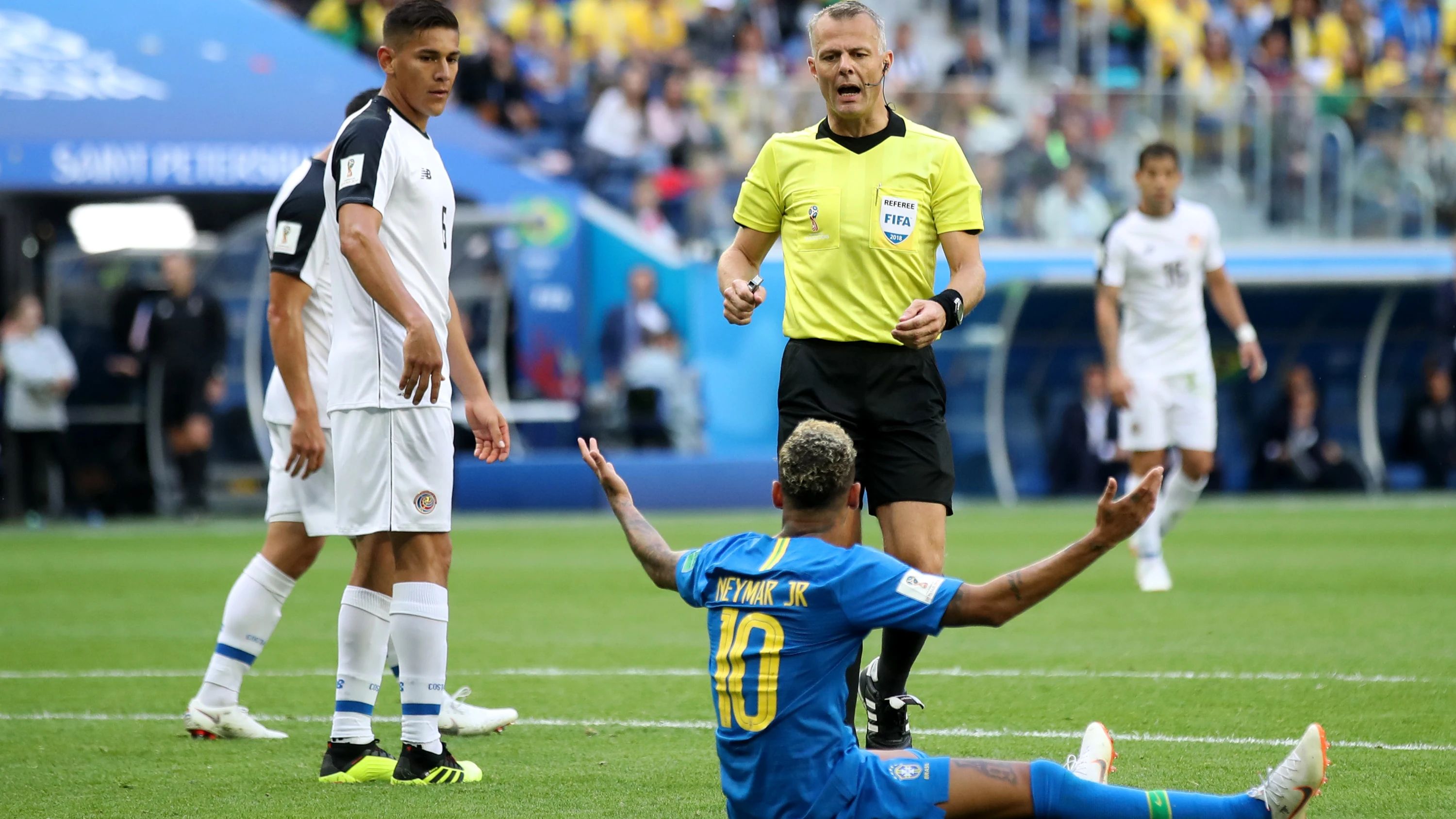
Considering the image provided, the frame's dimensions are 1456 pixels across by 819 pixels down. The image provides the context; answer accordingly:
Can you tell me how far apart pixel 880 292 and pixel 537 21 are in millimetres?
18089

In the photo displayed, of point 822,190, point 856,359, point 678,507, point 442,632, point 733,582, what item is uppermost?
point 822,190

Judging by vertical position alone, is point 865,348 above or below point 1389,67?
below

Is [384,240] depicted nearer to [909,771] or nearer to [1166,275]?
[909,771]

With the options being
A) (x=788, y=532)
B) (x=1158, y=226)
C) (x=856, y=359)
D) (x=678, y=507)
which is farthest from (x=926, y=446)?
(x=678, y=507)

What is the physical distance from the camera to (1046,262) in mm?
19125

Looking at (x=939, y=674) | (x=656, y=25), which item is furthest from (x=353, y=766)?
(x=656, y=25)

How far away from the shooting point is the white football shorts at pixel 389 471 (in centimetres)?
525

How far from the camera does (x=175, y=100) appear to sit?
18.5 meters

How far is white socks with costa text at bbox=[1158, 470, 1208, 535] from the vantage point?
34.8 feet

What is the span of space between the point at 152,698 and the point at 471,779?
239cm

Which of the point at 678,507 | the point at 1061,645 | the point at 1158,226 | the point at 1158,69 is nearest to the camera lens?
the point at 1061,645

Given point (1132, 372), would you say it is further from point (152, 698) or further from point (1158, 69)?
point (1158, 69)

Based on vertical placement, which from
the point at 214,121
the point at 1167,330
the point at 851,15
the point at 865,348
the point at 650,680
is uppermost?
the point at 214,121

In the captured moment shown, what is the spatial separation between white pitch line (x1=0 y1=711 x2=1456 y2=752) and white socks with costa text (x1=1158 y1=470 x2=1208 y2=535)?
194 inches
